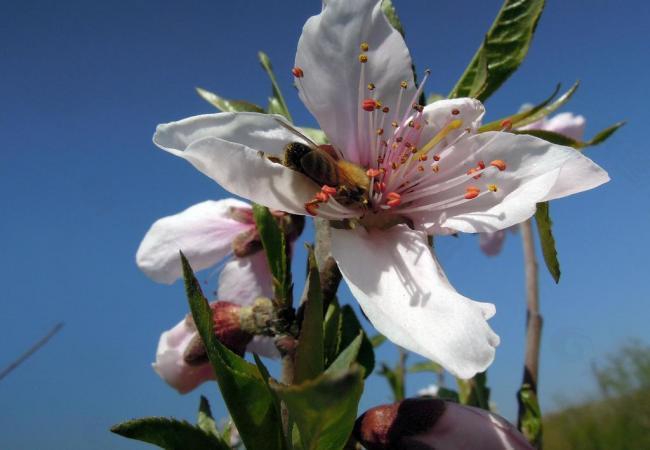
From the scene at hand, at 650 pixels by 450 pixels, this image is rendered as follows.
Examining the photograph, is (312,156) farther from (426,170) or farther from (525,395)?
(525,395)

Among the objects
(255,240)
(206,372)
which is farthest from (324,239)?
(206,372)

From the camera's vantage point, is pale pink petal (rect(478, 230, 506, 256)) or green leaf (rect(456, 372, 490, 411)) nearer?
green leaf (rect(456, 372, 490, 411))

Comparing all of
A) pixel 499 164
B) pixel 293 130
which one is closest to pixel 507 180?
pixel 499 164

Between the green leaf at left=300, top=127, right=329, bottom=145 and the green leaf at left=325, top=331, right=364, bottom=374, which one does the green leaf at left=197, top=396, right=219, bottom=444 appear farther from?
the green leaf at left=300, top=127, right=329, bottom=145

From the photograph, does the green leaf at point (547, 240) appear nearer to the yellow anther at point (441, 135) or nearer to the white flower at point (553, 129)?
the yellow anther at point (441, 135)

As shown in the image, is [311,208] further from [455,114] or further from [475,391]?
[475,391]

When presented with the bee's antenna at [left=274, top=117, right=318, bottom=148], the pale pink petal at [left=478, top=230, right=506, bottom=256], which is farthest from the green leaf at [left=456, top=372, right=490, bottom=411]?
the pale pink petal at [left=478, top=230, right=506, bottom=256]
